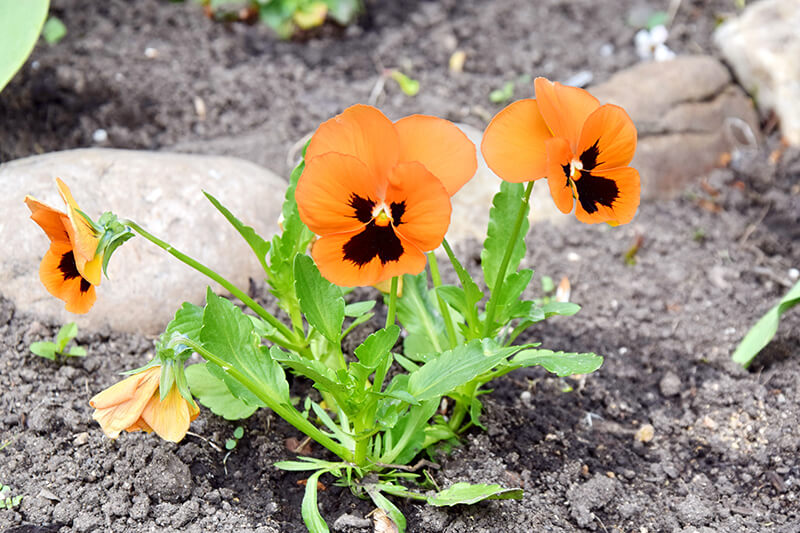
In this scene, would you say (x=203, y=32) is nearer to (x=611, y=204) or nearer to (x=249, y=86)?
(x=249, y=86)

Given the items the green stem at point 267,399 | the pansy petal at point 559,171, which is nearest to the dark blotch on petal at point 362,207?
the pansy petal at point 559,171

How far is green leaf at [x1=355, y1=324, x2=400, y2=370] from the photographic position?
6.04 feet

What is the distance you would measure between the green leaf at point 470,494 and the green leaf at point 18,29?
2.02 m

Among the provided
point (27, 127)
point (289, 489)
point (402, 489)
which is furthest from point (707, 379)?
→ point (27, 127)

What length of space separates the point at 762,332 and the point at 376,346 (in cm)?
151

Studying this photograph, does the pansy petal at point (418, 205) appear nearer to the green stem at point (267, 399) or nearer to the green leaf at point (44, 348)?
the green stem at point (267, 399)

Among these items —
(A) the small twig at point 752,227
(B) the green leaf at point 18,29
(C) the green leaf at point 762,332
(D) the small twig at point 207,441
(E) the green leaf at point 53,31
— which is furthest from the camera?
(E) the green leaf at point 53,31

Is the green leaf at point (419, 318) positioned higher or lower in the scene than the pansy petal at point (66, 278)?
lower

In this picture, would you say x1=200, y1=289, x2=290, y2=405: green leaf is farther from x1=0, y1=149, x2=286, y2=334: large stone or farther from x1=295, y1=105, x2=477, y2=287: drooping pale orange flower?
x1=0, y1=149, x2=286, y2=334: large stone

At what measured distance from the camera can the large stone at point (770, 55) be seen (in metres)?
3.95

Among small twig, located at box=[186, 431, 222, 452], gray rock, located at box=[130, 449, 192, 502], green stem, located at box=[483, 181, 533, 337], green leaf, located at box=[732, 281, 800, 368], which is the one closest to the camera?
green stem, located at box=[483, 181, 533, 337]

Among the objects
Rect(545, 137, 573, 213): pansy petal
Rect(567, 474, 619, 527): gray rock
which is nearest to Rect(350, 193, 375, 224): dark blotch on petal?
Rect(545, 137, 573, 213): pansy petal

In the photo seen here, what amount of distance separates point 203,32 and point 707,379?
10.3 feet

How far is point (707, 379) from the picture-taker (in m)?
2.69
